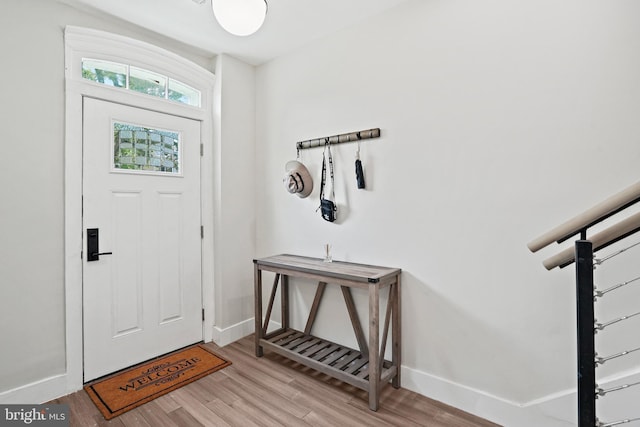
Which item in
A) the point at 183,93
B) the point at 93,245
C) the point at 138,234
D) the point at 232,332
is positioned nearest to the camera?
the point at 93,245

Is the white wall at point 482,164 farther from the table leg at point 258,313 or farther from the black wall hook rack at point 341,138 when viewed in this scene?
the table leg at point 258,313

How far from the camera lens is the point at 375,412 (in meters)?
2.05

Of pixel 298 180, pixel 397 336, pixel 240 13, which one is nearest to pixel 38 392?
pixel 298 180

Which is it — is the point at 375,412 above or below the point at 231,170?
below

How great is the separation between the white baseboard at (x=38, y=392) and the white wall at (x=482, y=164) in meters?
1.99

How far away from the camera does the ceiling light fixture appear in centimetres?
161

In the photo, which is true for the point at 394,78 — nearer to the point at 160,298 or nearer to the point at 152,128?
the point at 152,128

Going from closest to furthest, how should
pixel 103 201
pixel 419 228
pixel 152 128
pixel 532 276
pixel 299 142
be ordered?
pixel 532 276, pixel 419 228, pixel 103 201, pixel 152 128, pixel 299 142

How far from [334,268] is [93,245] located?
1.83 metres

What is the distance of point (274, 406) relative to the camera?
2121 mm

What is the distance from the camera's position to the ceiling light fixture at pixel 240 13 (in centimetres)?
161

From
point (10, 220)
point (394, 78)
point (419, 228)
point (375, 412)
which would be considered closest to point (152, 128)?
point (10, 220)

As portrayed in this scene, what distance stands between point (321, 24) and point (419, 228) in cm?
181

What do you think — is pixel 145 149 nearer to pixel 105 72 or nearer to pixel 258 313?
pixel 105 72
